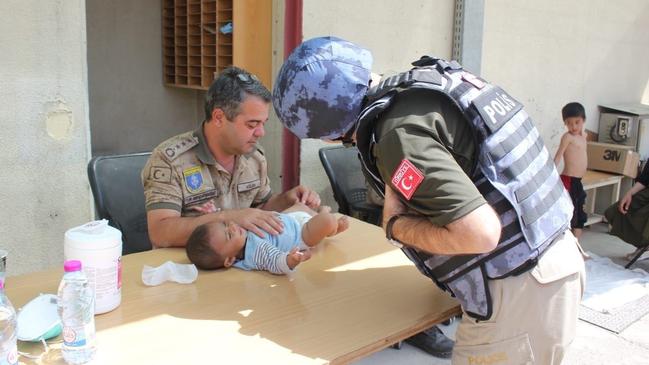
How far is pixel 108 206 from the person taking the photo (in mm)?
2424

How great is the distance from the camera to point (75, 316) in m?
1.26

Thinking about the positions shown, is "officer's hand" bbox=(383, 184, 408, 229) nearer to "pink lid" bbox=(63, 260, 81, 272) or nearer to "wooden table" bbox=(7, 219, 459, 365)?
"wooden table" bbox=(7, 219, 459, 365)

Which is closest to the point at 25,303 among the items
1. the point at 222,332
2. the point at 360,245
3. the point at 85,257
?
the point at 85,257

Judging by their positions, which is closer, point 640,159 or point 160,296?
point 160,296

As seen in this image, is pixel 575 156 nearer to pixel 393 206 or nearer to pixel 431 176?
pixel 393 206

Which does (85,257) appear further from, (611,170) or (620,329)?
(611,170)

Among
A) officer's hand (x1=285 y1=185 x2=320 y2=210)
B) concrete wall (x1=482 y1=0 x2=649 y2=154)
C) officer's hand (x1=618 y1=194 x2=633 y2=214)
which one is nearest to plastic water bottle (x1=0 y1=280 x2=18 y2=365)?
officer's hand (x1=285 y1=185 x2=320 y2=210)

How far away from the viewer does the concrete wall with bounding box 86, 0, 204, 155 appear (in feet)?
16.3

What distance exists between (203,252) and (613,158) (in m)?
5.06

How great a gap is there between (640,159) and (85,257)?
5.79 m

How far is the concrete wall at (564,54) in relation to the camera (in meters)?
5.12

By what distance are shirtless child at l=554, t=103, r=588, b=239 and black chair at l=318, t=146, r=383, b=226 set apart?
82.9 inches

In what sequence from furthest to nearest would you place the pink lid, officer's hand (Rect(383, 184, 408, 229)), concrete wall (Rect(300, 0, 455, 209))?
concrete wall (Rect(300, 0, 455, 209)), officer's hand (Rect(383, 184, 408, 229)), the pink lid

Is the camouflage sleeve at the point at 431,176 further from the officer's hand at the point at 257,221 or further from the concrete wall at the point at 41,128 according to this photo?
the concrete wall at the point at 41,128
